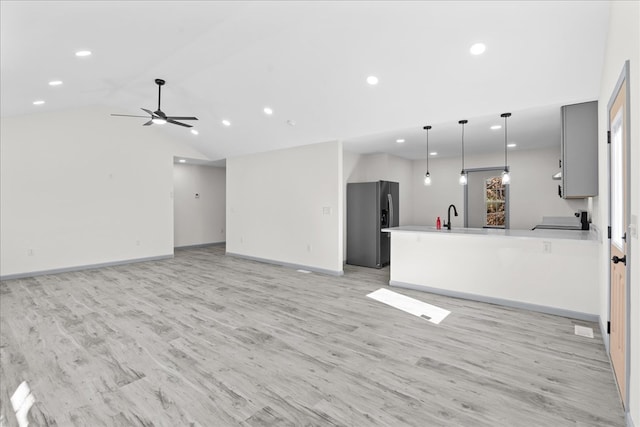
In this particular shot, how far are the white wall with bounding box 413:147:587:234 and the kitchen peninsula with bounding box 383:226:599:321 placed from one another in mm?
2814

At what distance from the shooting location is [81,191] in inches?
257

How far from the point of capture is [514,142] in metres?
6.14

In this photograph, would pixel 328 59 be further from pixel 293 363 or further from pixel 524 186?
pixel 524 186

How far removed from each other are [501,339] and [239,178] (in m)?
6.64

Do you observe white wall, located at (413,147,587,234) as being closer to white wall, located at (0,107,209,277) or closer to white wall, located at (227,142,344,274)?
white wall, located at (227,142,344,274)

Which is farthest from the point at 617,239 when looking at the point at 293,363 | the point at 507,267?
the point at 293,363

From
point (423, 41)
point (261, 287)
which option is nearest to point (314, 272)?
point (261, 287)

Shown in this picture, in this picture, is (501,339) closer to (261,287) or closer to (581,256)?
(581,256)

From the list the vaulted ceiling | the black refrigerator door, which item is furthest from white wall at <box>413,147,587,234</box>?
the black refrigerator door

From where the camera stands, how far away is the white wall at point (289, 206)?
6.02m

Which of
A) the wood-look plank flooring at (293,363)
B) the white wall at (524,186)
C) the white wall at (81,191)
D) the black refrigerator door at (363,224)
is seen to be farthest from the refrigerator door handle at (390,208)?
the white wall at (81,191)

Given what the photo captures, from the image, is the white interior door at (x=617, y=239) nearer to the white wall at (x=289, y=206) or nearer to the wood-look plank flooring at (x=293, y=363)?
the wood-look plank flooring at (x=293, y=363)

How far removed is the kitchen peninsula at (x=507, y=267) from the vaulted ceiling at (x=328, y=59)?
5.55 ft

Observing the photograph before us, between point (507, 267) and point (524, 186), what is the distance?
3898 millimetres
